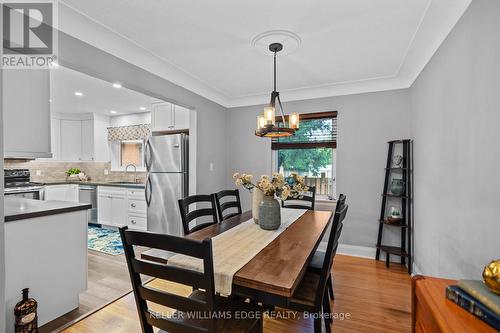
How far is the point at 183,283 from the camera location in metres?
1.02

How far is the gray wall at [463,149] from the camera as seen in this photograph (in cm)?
132

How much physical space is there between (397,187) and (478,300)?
2.46m

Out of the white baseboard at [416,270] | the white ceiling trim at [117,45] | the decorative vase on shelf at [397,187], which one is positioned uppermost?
the white ceiling trim at [117,45]

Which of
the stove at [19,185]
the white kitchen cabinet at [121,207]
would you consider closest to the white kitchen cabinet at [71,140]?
the white kitchen cabinet at [121,207]

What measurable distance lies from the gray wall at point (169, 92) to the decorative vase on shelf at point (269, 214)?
180 centimetres

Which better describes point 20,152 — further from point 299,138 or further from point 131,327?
point 299,138

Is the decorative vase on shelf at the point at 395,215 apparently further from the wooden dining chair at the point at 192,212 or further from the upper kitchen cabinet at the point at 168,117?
the upper kitchen cabinet at the point at 168,117

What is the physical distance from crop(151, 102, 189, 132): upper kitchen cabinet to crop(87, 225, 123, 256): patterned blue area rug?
1.95m

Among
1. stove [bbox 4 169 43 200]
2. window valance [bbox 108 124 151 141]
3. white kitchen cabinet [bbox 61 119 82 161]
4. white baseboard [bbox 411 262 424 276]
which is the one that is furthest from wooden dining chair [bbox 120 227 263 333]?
white kitchen cabinet [bbox 61 119 82 161]

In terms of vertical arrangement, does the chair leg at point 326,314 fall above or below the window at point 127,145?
below

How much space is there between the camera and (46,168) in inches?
209

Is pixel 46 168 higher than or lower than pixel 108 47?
lower

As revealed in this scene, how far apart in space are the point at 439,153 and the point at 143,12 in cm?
271

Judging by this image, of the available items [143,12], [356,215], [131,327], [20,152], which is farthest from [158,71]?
[356,215]
